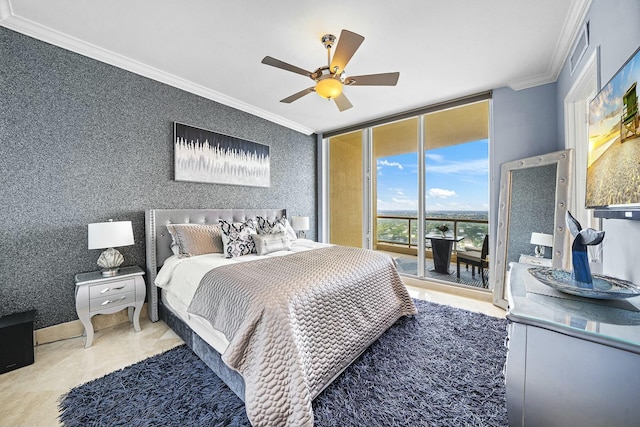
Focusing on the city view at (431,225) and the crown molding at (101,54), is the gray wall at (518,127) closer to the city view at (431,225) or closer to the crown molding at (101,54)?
the city view at (431,225)

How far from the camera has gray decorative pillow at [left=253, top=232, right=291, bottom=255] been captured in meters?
2.71

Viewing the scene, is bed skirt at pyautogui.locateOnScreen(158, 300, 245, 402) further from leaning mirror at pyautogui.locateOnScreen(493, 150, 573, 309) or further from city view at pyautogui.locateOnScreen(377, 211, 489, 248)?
city view at pyautogui.locateOnScreen(377, 211, 489, 248)

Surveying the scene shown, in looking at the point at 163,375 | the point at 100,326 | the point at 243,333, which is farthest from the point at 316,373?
the point at 100,326

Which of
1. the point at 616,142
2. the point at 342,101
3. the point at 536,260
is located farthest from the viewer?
the point at 536,260

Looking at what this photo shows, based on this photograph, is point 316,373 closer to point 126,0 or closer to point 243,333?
point 243,333

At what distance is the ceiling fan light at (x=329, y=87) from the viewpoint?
204 centimetres

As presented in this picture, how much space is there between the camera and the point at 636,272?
47.3 inches

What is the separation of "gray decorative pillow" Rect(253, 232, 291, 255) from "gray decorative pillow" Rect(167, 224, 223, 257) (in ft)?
1.40

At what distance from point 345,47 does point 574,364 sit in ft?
6.90

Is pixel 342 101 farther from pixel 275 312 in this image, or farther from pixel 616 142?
pixel 275 312

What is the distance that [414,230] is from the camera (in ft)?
13.4

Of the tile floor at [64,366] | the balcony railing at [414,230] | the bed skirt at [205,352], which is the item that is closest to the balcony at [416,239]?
the balcony railing at [414,230]

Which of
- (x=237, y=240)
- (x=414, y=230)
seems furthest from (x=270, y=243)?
(x=414, y=230)

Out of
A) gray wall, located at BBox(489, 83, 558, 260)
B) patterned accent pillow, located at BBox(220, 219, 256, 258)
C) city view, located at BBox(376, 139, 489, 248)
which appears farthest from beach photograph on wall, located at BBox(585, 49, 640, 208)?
patterned accent pillow, located at BBox(220, 219, 256, 258)
